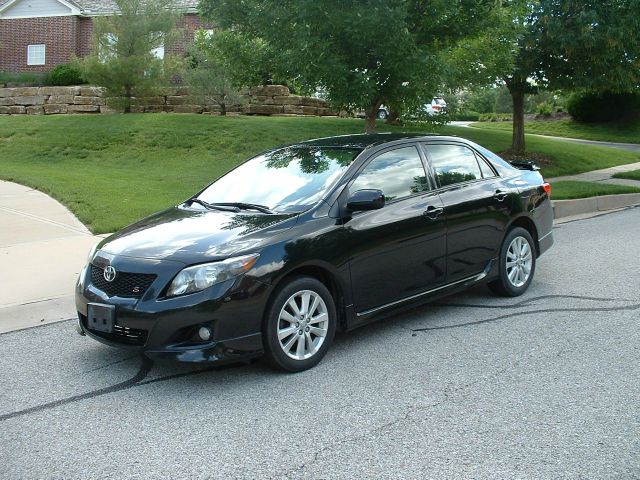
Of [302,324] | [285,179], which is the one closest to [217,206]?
[285,179]

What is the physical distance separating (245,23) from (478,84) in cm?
480

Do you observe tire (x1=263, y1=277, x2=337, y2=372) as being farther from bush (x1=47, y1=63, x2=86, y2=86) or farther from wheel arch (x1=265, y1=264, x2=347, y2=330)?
bush (x1=47, y1=63, x2=86, y2=86)

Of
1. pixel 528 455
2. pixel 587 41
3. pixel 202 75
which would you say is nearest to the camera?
pixel 528 455

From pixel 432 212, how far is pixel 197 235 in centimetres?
204

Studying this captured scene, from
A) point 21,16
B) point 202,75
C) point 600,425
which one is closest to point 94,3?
point 21,16

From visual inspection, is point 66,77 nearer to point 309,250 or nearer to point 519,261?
point 519,261

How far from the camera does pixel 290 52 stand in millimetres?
11016

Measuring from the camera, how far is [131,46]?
20969 mm

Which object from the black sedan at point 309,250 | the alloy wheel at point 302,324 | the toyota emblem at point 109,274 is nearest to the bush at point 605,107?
the black sedan at point 309,250

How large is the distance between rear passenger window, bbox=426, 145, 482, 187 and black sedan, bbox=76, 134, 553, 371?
1 cm

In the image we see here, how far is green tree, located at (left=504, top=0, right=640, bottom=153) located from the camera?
15.8 metres

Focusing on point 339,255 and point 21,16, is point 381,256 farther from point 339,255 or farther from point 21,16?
point 21,16

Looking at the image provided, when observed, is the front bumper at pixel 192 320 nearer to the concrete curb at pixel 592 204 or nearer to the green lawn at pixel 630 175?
the concrete curb at pixel 592 204

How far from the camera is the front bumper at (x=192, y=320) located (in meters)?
4.59
